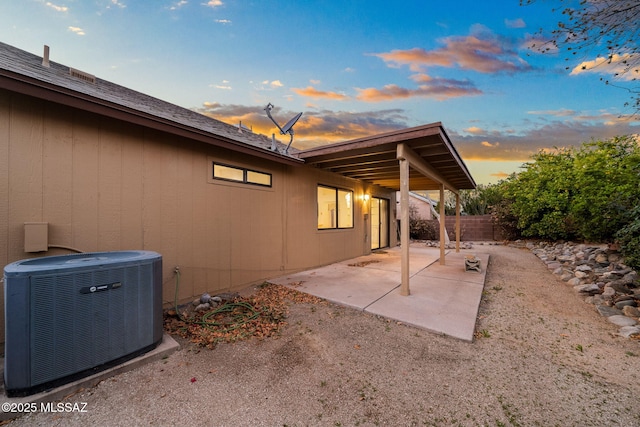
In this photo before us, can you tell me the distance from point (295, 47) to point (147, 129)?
5.15 metres

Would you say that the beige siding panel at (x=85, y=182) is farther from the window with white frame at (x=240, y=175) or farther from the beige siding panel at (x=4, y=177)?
the window with white frame at (x=240, y=175)

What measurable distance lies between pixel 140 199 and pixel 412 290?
176 inches

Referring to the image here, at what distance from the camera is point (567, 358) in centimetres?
242

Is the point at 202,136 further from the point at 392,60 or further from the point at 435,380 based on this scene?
the point at 392,60

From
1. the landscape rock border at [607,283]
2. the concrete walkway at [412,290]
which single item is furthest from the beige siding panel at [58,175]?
the landscape rock border at [607,283]

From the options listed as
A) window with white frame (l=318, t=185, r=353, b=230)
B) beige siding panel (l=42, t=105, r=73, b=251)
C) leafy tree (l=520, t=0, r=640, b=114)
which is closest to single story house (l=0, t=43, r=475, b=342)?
beige siding panel (l=42, t=105, r=73, b=251)

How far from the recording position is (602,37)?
3.06 meters

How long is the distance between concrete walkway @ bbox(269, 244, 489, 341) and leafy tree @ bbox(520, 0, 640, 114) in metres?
3.57

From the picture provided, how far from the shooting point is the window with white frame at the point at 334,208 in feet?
21.9

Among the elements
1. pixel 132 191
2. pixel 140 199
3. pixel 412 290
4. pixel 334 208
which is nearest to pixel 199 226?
pixel 140 199

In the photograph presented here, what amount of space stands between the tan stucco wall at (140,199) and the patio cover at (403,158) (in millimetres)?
1279

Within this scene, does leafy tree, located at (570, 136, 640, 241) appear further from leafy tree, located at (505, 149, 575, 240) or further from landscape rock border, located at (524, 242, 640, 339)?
landscape rock border, located at (524, 242, 640, 339)

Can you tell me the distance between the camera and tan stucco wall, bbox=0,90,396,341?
2383 millimetres

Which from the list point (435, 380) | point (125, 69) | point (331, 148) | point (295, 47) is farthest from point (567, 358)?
point (125, 69)
